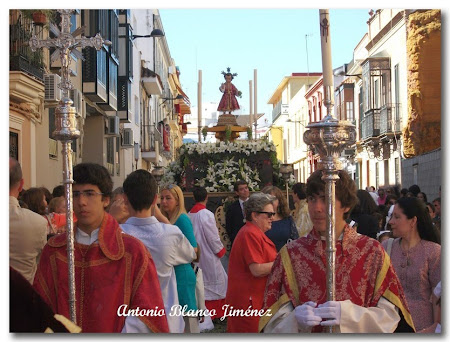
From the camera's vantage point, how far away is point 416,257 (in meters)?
4.73

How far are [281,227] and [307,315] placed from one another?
12.9 feet

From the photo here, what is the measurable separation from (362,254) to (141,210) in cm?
155

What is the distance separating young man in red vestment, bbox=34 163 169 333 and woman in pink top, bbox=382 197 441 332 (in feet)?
5.39

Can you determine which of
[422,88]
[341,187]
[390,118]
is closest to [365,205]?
[341,187]

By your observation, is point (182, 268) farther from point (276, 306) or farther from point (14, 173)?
point (276, 306)

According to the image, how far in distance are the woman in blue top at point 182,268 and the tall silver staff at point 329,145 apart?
1.97m

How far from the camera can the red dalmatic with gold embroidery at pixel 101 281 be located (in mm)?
3664

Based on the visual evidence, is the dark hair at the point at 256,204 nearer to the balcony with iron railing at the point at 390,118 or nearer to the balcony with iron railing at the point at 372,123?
the balcony with iron railing at the point at 390,118

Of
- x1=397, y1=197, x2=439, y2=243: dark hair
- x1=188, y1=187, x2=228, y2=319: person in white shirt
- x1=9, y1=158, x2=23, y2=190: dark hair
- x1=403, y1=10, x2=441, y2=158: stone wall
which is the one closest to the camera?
x1=9, y1=158, x2=23, y2=190: dark hair

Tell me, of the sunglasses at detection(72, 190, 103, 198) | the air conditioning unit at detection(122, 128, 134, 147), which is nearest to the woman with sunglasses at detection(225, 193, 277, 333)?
the sunglasses at detection(72, 190, 103, 198)

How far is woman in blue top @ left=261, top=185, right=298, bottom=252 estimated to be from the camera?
713cm

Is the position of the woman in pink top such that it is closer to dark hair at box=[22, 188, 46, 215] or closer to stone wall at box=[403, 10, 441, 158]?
dark hair at box=[22, 188, 46, 215]

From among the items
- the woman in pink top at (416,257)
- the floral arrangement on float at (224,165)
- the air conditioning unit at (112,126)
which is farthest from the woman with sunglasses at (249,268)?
the air conditioning unit at (112,126)
